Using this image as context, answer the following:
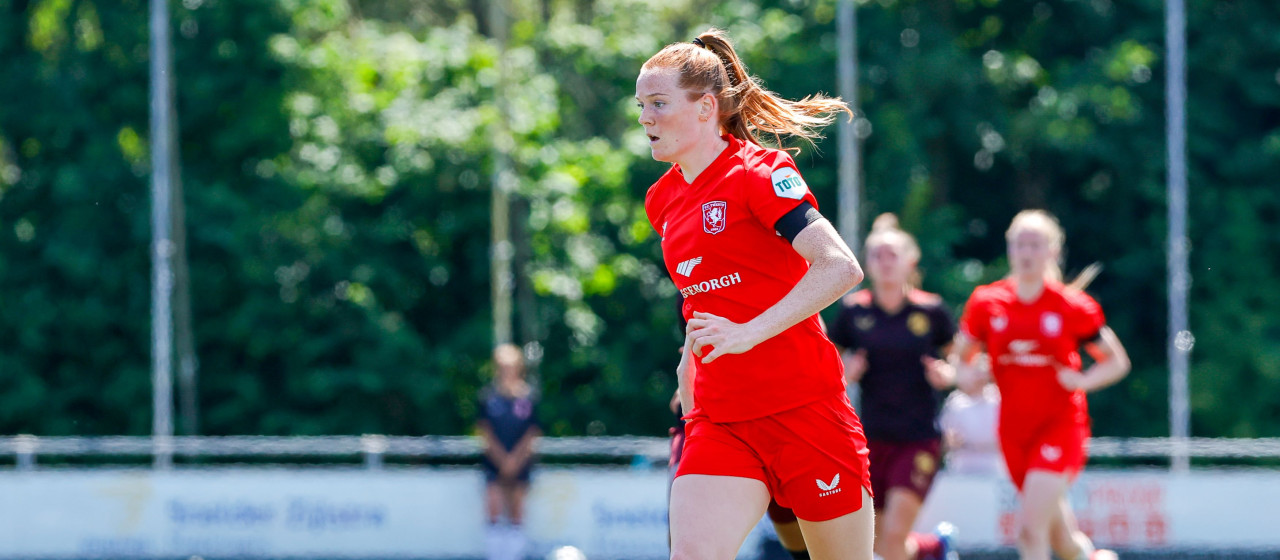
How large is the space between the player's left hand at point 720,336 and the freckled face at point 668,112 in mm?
517

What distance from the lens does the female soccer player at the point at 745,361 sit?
385 centimetres

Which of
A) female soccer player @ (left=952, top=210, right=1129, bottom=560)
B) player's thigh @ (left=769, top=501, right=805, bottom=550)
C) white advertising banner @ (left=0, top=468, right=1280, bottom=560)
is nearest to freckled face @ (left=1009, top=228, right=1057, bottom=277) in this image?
female soccer player @ (left=952, top=210, right=1129, bottom=560)

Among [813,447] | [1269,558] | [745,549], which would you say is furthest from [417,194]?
[813,447]

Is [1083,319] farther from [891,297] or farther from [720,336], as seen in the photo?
[720,336]

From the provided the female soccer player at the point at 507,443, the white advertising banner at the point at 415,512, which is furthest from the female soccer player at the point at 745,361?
the white advertising banner at the point at 415,512

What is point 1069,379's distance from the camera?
7.10 m

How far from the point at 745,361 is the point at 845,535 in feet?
1.80

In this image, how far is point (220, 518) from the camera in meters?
12.2

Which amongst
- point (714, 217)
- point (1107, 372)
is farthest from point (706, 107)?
point (1107, 372)

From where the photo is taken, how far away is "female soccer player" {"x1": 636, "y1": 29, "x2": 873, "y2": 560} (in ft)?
12.6

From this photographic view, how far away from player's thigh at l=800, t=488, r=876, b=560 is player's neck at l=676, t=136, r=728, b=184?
3.26 feet

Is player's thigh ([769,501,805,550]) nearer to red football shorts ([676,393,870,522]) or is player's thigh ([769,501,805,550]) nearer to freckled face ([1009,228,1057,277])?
red football shorts ([676,393,870,522])

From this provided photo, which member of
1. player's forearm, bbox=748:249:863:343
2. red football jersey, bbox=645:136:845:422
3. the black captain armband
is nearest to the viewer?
player's forearm, bbox=748:249:863:343

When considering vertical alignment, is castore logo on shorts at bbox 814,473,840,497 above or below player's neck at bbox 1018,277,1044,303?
below
